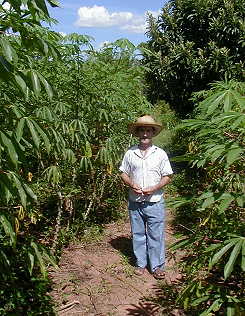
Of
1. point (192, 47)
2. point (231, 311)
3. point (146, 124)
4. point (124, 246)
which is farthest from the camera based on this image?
point (192, 47)

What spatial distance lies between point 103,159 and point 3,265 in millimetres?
2128

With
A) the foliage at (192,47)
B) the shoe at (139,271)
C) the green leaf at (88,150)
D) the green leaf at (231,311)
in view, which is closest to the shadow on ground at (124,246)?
the shoe at (139,271)

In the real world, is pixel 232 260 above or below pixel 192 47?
below

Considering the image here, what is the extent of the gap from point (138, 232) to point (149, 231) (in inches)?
3.8

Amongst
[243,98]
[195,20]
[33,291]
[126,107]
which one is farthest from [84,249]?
[195,20]

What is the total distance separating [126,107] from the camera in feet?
14.2

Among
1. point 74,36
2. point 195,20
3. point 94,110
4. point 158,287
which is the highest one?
point 195,20

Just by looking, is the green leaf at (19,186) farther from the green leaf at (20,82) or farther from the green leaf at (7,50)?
the green leaf at (7,50)

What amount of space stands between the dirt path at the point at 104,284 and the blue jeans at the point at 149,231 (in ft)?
0.43

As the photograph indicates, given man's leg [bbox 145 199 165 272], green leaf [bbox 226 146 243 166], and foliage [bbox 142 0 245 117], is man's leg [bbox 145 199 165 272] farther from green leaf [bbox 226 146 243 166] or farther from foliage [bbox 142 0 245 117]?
foliage [bbox 142 0 245 117]

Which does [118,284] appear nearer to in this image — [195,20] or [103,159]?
[103,159]

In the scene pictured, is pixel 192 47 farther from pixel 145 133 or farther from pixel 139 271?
pixel 139 271

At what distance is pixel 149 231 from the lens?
360 centimetres

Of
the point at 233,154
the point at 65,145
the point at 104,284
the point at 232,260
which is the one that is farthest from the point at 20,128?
the point at 104,284
